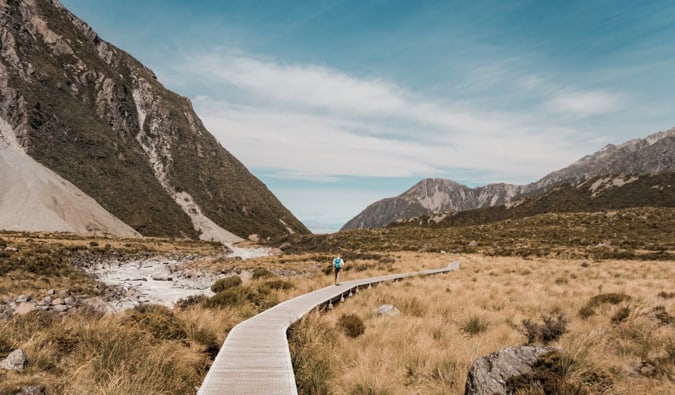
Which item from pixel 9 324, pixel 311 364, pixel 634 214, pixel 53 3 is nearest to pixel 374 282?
pixel 311 364

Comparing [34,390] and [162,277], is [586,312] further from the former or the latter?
[162,277]

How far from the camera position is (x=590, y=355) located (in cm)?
723

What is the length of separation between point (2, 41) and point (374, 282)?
162 metres

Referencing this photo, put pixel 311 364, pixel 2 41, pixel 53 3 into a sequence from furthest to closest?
1. pixel 53 3
2. pixel 2 41
3. pixel 311 364

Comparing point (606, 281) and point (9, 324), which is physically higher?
point (9, 324)

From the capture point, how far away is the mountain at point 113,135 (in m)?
118

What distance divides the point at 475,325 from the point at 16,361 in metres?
10.7

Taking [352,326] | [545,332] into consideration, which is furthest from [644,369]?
[352,326]

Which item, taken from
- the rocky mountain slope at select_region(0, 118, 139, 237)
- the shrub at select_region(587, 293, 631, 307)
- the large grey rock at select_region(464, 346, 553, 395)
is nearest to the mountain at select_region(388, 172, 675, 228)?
the rocky mountain slope at select_region(0, 118, 139, 237)

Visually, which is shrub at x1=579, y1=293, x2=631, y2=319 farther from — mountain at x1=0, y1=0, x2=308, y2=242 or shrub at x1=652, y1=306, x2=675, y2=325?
mountain at x1=0, y1=0, x2=308, y2=242

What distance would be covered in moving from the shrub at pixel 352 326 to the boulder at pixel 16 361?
7.36m

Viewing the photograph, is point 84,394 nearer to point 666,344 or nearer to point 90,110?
point 666,344

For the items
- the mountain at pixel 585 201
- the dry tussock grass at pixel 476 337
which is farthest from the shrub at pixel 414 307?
the mountain at pixel 585 201

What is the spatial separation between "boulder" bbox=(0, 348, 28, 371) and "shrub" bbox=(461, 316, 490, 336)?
1023cm
